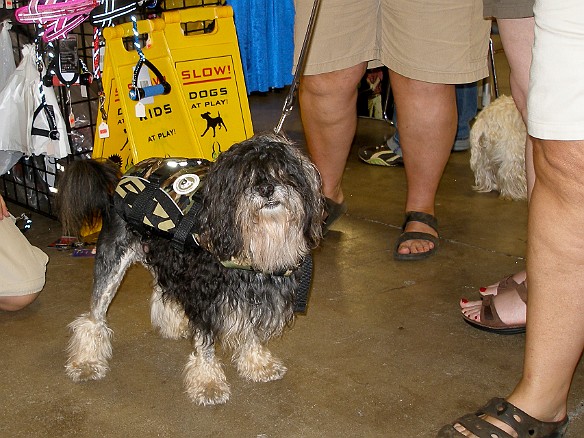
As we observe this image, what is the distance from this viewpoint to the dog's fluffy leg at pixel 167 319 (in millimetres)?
2982

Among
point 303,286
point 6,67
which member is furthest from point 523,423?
point 6,67

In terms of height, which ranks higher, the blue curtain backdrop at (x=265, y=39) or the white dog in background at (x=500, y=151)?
the blue curtain backdrop at (x=265, y=39)

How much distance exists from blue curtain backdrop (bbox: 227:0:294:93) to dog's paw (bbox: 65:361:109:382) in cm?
338

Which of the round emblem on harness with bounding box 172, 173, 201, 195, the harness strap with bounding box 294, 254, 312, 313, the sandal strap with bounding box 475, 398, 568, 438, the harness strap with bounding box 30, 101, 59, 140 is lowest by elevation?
the sandal strap with bounding box 475, 398, 568, 438

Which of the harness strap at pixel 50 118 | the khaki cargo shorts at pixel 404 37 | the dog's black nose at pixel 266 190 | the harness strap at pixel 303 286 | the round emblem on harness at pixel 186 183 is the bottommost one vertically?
the harness strap at pixel 303 286

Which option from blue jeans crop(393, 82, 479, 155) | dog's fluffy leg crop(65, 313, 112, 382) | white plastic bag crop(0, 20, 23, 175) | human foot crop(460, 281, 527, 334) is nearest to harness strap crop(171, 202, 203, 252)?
dog's fluffy leg crop(65, 313, 112, 382)

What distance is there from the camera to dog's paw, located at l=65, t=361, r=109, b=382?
279 centimetres

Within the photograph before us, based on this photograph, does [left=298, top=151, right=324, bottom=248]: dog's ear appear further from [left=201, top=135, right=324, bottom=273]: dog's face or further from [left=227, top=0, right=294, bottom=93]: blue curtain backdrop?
[left=227, top=0, right=294, bottom=93]: blue curtain backdrop

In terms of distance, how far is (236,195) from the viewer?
2.31 meters

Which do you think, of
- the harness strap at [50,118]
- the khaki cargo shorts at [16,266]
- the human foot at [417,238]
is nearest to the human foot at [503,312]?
the human foot at [417,238]

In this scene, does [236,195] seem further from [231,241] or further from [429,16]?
[429,16]

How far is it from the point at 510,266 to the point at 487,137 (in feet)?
4.38

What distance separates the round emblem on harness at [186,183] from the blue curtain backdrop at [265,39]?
10.6 feet

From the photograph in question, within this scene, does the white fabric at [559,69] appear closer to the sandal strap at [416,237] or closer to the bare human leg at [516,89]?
the bare human leg at [516,89]
